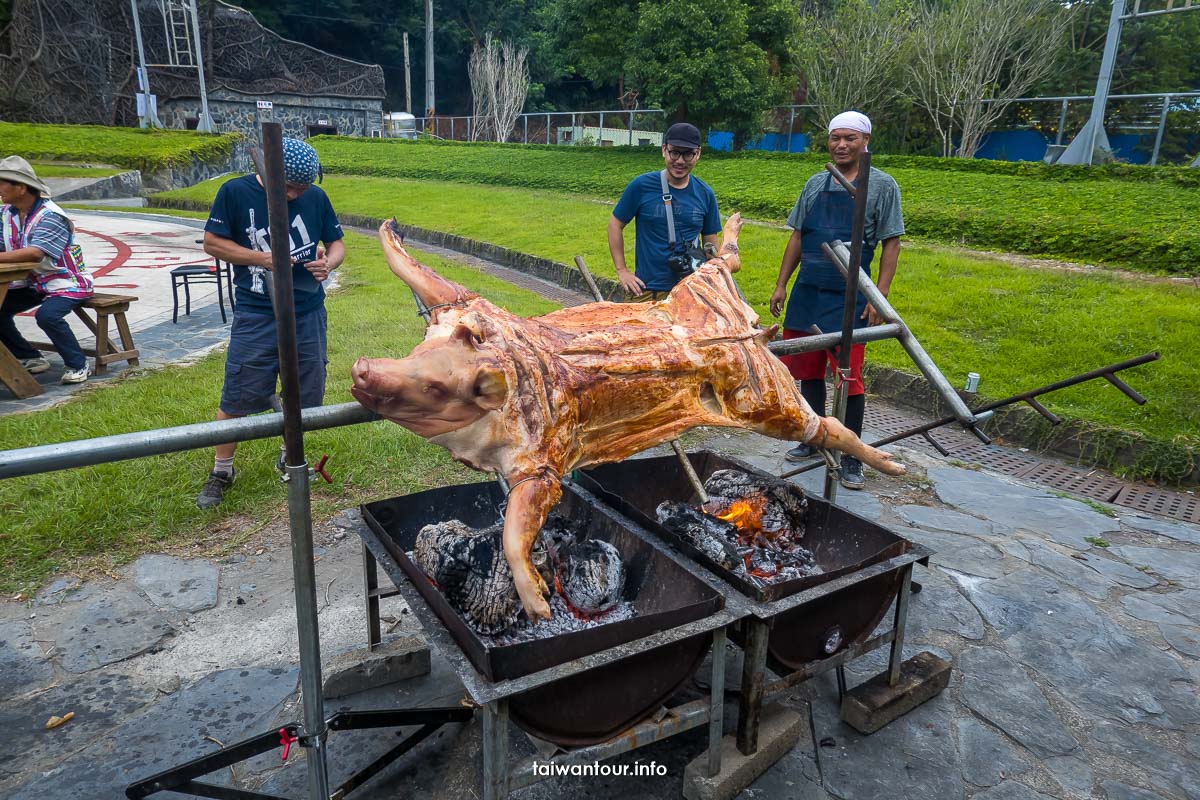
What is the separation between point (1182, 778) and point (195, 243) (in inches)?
576

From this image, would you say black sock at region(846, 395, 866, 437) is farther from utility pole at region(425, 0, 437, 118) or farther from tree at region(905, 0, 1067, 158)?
utility pole at region(425, 0, 437, 118)

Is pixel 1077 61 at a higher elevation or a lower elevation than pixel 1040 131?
higher

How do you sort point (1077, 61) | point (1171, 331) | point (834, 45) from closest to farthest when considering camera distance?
point (1171, 331)
point (834, 45)
point (1077, 61)

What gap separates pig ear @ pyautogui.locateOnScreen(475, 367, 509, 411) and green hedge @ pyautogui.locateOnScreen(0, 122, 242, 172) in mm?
24451

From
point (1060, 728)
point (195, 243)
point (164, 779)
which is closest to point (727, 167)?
point (195, 243)

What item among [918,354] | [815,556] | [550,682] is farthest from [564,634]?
[918,354]

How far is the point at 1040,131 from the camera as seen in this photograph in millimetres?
23016

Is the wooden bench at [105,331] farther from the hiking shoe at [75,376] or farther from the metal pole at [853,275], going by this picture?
the metal pole at [853,275]

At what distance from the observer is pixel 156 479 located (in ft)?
13.8

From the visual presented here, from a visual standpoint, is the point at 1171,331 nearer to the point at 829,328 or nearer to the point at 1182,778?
the point at 829,328

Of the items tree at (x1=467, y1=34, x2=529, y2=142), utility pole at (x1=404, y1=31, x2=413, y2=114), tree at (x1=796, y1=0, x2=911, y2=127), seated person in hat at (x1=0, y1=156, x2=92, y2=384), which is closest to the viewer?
seated person in hat at (x1=0, y1=156, x2=92, y2=384)

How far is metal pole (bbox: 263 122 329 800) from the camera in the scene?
64.1 inches

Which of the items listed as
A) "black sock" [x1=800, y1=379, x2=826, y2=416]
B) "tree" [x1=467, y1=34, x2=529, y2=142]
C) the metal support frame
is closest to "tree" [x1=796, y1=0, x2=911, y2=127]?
"tree" [x1=467, y1=34, x2=529, y2=142]

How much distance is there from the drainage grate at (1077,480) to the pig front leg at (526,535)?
4299 mm
